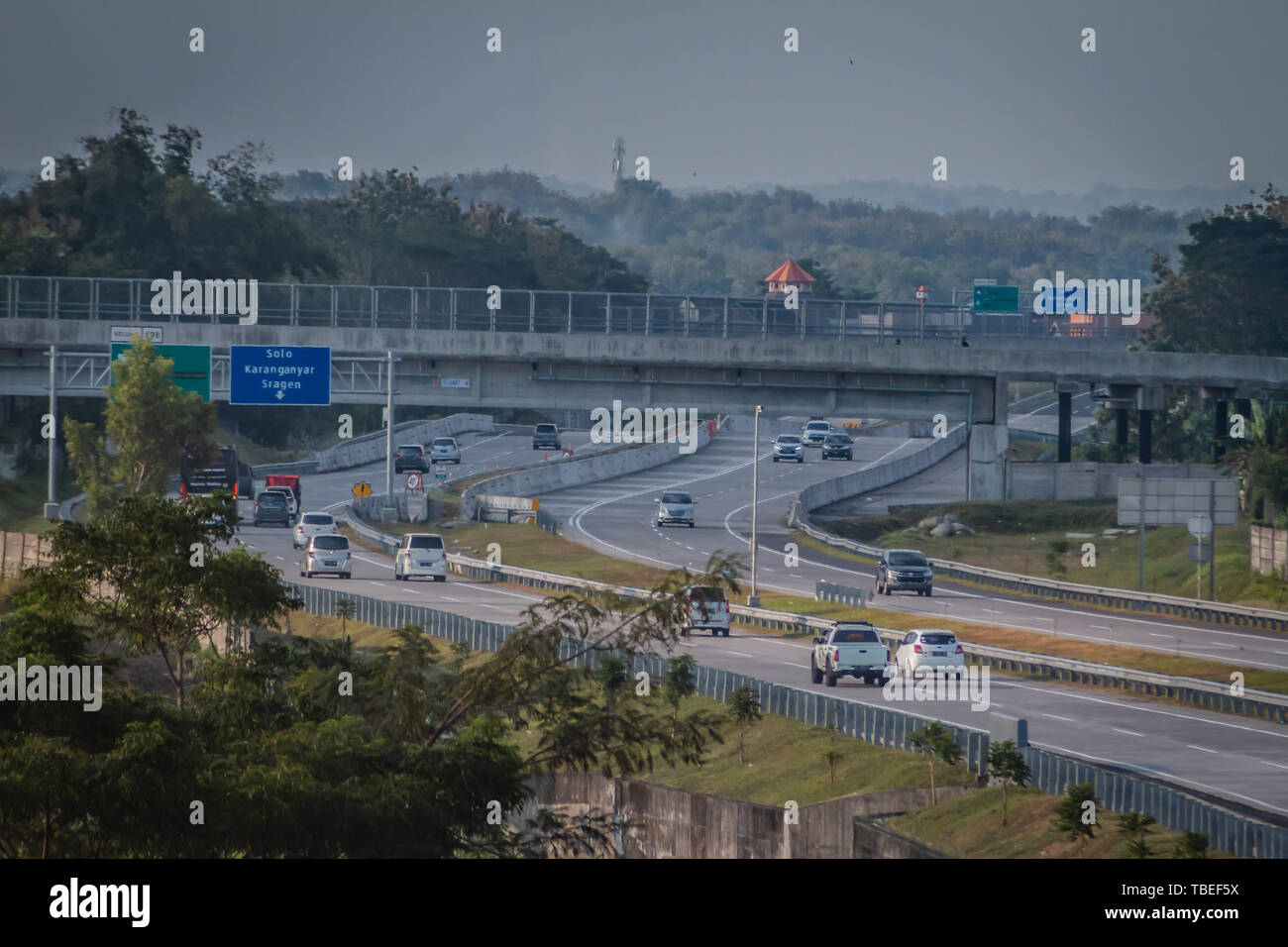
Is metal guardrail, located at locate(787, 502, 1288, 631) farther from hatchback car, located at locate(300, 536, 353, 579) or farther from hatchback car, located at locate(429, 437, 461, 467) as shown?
hatchback car, located at locate(429, 437, 461, 467)

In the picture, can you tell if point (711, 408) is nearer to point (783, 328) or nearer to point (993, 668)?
point (783, 328)

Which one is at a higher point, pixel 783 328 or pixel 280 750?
pixel 783 328

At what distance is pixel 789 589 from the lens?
200ft

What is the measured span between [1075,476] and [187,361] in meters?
42.3

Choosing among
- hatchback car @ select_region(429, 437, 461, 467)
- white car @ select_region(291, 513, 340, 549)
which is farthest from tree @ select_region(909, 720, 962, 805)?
hatchback car @ select_region(429, 437, 461, 467)

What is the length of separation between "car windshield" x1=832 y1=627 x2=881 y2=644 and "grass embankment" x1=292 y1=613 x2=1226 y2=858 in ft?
9.85

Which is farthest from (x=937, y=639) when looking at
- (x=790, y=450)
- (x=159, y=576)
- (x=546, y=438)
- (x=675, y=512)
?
(x=546, y=438)

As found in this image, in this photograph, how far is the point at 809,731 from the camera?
3738 cm

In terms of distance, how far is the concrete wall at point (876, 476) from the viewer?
88312 millimetres

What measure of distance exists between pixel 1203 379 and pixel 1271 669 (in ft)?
149

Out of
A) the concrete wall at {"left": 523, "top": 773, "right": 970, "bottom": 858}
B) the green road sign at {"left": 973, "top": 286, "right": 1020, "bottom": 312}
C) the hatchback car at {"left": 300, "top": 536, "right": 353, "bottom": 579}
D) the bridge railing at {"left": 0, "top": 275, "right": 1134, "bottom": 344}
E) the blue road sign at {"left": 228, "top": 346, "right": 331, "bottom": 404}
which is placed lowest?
the concrete wall at {"left": 523, "top": 773, "right": 970, "bottom": 858}

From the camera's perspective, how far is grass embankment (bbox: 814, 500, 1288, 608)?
62.5 m

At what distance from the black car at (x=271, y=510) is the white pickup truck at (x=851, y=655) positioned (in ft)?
139

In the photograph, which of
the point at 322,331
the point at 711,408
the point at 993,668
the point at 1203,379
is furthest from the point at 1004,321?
the point at 993,668
